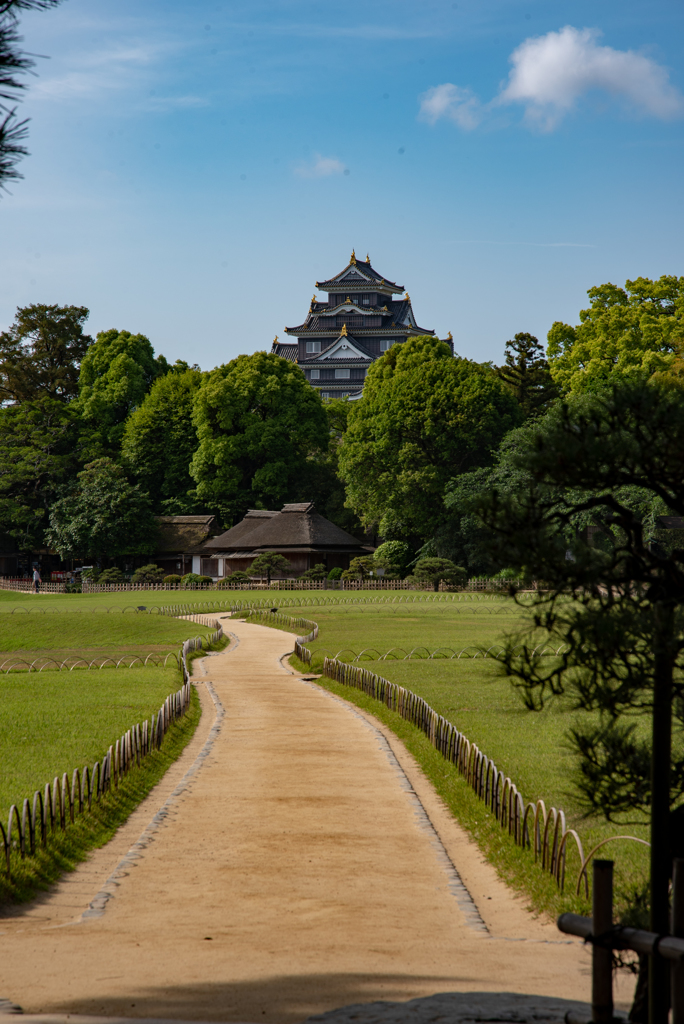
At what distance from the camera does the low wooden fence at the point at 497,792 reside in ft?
25.6

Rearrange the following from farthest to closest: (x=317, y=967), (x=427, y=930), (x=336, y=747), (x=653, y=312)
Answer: (x=653, y=312)
(x=336, y=747)
(x=427, y=930)
(x=317, y=967)

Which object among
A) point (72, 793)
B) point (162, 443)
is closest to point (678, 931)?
point (72, 793)

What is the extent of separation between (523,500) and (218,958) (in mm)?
3662

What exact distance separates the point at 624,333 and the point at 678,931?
4795 cm

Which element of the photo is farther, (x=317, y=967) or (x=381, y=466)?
(x=381, y=466)

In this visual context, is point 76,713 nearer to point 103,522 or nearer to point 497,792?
point 497,792

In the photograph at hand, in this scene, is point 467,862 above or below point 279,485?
below

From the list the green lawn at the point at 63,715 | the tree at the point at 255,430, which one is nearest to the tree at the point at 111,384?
→ the tree at the point at 255,430

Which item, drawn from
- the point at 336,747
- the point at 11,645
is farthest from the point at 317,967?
the point at 11,645

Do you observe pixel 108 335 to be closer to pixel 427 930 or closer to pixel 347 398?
pixel 347 398

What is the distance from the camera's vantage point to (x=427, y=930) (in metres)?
6.79

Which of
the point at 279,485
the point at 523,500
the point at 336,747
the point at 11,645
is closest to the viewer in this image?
the point at 523,500

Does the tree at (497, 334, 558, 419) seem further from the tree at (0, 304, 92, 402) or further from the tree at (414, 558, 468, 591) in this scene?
the tree at (0, 304, 92, 402)

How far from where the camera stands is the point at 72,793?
971cm
